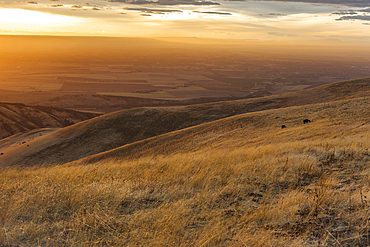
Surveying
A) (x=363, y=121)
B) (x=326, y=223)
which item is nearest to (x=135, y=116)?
(x=363, y=121)

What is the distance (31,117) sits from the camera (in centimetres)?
7519

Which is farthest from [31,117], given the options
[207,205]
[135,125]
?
[207,205]

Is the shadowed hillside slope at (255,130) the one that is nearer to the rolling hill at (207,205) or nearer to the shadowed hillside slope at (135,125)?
the rolling hill at (207,205)

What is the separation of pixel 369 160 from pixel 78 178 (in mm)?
7643

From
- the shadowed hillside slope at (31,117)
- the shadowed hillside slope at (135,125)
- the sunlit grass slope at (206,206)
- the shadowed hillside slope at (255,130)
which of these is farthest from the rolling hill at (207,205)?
the shadowed hillside slope at (31,117)

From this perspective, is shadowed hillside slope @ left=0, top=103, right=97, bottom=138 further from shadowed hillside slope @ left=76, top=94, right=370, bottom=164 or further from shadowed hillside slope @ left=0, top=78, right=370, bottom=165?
shadowed hillside slope @ left=76, top=94, right=370, bottom=164

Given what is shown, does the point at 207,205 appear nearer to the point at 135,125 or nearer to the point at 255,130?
the point at 255,130

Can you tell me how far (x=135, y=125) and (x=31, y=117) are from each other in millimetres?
58253

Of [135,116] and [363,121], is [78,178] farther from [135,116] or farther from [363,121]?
[135,116]

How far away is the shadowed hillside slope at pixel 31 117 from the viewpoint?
65688mm

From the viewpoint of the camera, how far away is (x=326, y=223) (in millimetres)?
3467

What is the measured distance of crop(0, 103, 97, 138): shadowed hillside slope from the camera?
216ft

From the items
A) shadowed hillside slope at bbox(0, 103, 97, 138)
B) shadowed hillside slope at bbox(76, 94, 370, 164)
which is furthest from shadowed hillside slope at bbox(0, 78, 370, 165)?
shadowed hillside slope at bbox(0, 103, 97, 138)

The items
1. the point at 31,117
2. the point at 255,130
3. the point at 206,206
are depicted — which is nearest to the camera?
the point at 206,206
